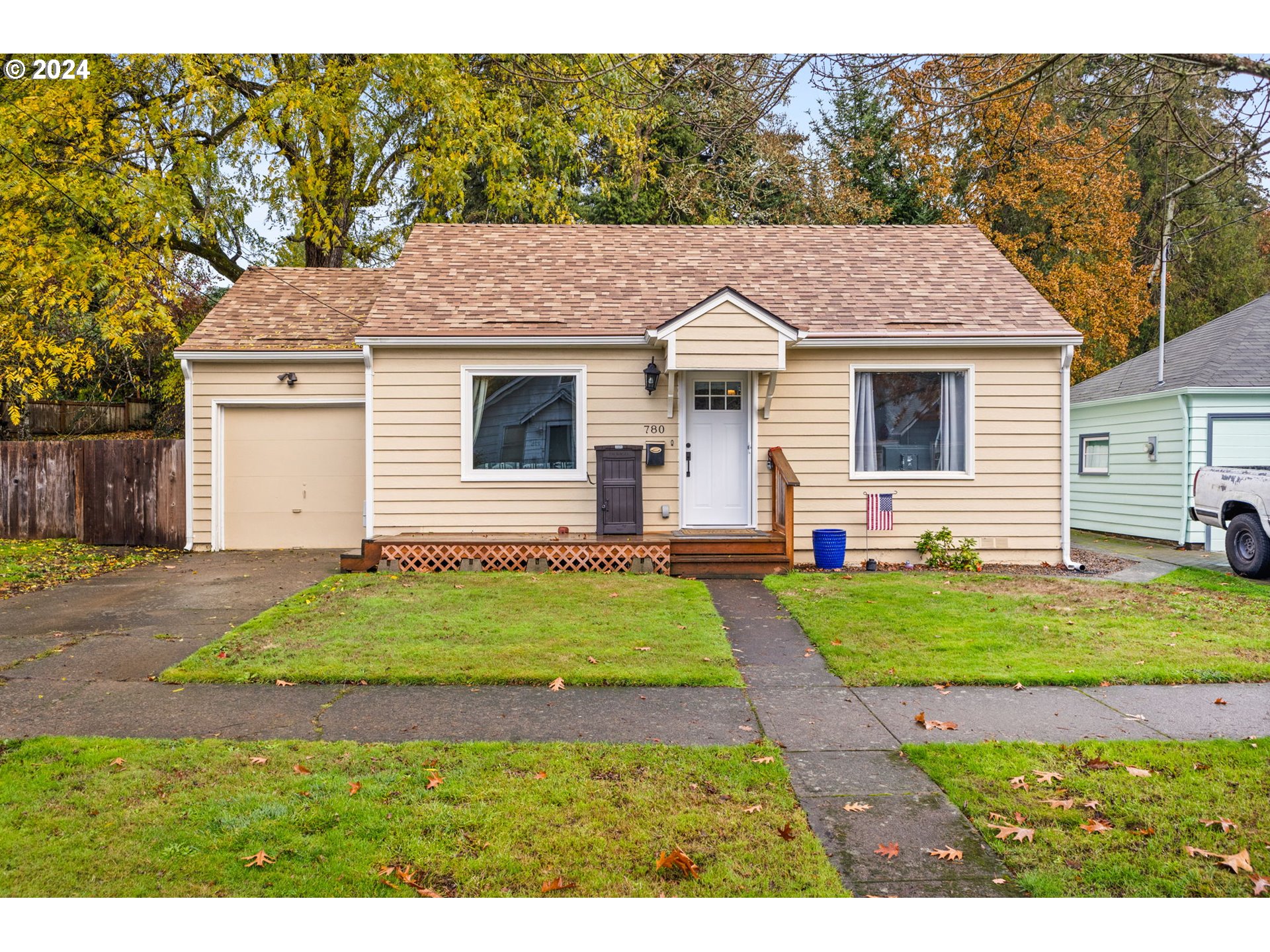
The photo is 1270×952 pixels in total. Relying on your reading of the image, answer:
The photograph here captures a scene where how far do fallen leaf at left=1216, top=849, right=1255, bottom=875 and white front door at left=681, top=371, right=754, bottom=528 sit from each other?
8244 mm

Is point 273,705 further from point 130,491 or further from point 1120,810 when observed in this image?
point 130,491

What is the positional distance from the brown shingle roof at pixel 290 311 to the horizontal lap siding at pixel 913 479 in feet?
19.8

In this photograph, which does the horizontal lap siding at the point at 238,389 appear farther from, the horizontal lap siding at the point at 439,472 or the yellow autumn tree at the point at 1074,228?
the yellow autumn tree at the point at 1074,228

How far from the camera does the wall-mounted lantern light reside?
11.2m

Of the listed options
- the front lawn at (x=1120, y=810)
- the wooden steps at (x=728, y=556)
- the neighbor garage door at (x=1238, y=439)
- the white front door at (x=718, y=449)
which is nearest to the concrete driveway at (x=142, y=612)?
the wooden steps at (x=728, y=556)

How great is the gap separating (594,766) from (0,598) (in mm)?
7860

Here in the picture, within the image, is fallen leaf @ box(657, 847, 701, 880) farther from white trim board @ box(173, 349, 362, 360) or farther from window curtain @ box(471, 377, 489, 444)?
white trim board @ box(173, 349, 362, 360)

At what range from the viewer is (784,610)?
838 cm

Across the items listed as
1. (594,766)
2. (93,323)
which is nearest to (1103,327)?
(594,766)

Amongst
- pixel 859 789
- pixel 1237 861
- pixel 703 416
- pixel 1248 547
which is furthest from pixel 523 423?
pixel 1248 547

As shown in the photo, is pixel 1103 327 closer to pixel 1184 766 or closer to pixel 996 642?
pixel 996 642

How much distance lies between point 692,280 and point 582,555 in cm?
460

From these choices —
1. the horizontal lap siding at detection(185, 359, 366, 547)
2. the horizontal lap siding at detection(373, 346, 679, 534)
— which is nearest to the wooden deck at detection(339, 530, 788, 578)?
the horizontal lap siding at detection(373, 346, 679, 534)

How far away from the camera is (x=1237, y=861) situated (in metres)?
3.29
